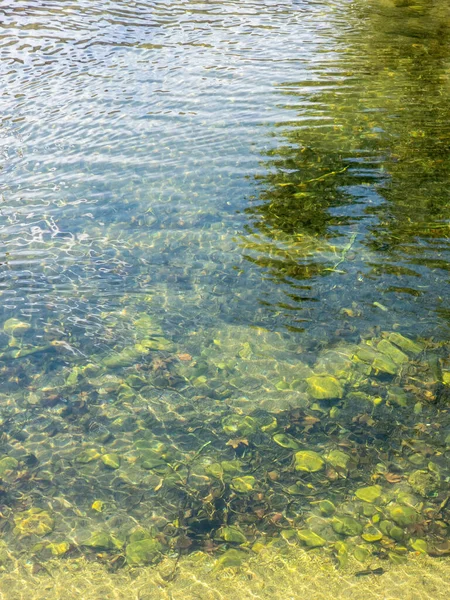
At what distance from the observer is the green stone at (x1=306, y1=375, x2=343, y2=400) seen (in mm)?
6969

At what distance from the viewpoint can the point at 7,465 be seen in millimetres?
6328

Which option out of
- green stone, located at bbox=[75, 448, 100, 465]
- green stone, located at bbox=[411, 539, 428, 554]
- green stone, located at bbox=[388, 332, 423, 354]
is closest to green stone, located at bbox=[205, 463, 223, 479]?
green stone, located at bbox=[75, 448, 100, 465]

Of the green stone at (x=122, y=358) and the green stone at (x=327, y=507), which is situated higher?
the green stone at (x=122, y=358)

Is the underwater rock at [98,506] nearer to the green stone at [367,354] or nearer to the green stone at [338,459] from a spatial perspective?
the green stone at [338,459]

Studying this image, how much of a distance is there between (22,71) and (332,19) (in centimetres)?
1090

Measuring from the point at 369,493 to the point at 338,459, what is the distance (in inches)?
19.5

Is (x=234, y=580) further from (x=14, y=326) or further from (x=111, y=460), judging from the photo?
(x=14, y=326)

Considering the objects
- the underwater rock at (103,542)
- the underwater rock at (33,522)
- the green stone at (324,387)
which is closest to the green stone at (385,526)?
the green stone at (324,387)

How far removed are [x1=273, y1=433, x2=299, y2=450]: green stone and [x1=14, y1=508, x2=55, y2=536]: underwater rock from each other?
8.44 feet

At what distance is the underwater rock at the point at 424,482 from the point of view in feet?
19.3

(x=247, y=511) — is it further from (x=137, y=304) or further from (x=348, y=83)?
(x=348, y=83)

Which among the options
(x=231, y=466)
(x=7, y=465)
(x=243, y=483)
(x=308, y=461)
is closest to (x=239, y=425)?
(x=231, y=466)

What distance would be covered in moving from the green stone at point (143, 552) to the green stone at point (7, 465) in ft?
5.49

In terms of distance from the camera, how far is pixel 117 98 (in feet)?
47.4
